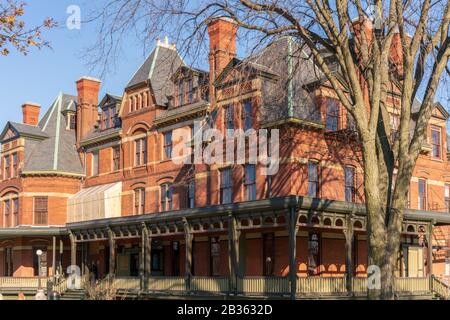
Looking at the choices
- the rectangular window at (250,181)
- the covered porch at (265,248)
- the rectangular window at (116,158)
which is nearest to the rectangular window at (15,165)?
the rectangular window at (116,158)

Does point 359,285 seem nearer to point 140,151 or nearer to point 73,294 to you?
point 73,294

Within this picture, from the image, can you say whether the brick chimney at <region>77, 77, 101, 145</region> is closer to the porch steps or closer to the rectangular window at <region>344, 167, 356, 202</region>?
the porch steps

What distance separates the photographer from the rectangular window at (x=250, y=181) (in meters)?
32.2

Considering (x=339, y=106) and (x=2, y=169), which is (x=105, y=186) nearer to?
(x=2, y=169)

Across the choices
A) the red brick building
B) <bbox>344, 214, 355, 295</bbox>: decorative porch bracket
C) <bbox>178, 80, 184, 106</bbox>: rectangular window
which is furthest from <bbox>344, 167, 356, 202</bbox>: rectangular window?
<bbox>178, 80, 184, 106</bbox>: rectangular window

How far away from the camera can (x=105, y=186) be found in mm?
42125

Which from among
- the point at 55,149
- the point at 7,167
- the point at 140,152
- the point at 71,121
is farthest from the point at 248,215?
the point at 7,167

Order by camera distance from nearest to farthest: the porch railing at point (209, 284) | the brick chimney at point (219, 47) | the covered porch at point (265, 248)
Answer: the covered porch at point (265, 248), the porch railing at point (209, 284), the brick chimney at point (219, 47)

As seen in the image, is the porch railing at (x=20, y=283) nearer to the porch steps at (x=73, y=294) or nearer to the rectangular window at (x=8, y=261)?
the porch steps at (x=73, y=294)

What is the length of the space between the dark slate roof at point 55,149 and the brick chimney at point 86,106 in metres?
1.15

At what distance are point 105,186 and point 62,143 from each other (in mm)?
6507

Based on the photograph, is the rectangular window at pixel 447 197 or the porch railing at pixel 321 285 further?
the rectangular window at pixel 447 197

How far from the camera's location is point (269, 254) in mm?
31047

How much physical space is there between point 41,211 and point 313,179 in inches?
857
